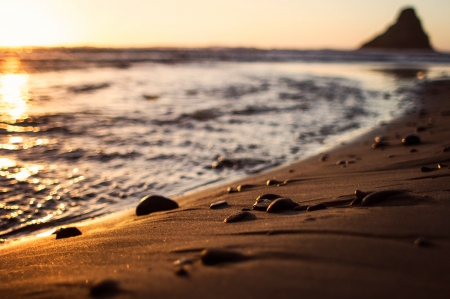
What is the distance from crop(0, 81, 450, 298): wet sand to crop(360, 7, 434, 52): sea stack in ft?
258

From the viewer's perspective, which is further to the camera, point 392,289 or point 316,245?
point 316,245

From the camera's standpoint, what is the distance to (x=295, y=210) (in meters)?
A: 2.52

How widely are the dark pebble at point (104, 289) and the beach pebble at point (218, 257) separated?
382 millimetres

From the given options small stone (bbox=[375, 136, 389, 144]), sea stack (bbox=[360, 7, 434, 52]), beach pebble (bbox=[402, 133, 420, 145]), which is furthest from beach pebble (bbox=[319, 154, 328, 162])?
sea stack (bbox=[360, 7, 434, 52])

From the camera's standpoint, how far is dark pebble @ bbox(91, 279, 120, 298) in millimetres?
1582

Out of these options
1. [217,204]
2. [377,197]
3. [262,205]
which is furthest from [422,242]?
[217,204]

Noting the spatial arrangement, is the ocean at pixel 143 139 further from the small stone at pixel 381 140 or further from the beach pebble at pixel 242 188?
the small stone at pixel 381 140

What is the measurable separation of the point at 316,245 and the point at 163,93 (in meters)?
11.8

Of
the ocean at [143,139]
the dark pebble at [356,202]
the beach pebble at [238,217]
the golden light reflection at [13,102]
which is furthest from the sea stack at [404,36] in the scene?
the beach pebble at [238,217]

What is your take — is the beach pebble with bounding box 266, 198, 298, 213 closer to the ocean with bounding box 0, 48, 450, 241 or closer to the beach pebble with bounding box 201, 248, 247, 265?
the beach pebble with bounding box 201, 248, 247, 265

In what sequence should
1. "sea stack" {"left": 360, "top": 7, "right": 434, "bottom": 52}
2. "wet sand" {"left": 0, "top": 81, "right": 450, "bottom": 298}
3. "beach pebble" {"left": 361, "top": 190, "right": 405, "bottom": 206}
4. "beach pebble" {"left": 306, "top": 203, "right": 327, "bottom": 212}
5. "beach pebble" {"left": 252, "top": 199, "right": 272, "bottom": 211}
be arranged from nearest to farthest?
"wet sand" {"left": 0, "top": 81, "right": 450, "bottom": 298} < "beach pebble" {"left": 361, "top": 190, "right": 405, "bottom": 206} < "beach pebble" {"left": 306, "top": 203, "right": 327, "bottom": 212} < "beach pebble" {"left": 252, "top": 199, "right": 272, "bottom": 211} < "sea stack" {"left": 360, "top": 7, "right": 434, "bottom": 52}

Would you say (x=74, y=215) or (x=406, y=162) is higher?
(x=406, y=162)

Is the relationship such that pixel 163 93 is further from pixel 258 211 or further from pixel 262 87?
pixel 258 211

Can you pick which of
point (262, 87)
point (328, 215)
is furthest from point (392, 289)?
point (262, 87)
